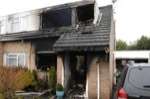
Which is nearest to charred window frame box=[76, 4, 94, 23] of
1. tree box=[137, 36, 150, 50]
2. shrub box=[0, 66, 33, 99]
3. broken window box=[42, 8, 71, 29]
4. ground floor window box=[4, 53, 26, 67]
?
broken window box=[42, 8, 71, 29]

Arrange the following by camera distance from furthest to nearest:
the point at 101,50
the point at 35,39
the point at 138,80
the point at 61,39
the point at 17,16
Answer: the point at 17,16 < the point at 35,39 < the point at 61,39 < the point at 101,50 < the point at 138,80

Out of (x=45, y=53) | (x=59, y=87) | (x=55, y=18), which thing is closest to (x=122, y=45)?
(x=55, y=18)

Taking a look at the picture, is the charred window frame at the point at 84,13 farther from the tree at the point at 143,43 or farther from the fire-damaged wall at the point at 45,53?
the tree at the point at 143,43

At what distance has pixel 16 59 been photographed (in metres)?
23.2

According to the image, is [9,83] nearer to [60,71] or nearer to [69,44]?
[60,71]

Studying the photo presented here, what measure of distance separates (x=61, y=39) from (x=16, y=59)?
535cm

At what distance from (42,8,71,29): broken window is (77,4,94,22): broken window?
1.19m

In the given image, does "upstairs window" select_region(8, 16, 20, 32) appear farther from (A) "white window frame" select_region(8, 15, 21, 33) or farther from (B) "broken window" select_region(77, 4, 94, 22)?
(B) "broken window" select_region(77, 4, 94, 22)

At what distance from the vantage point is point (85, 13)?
21.5 meters

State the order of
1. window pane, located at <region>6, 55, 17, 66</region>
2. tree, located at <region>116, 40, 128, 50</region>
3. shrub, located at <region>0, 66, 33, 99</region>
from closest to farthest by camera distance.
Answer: shrub, located at <region>0, 66, 33, 99</region>, window pane, located at <region>6, 55, 17, 66</region>, tree, located at <region>116, 40, 128, 50</region>

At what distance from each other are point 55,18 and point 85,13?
2837 mm

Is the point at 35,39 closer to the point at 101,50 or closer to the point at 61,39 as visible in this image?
the point at 61,39

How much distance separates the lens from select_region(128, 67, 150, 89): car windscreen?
→ 8.10m

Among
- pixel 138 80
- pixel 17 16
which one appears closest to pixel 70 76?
pixel 17 16
